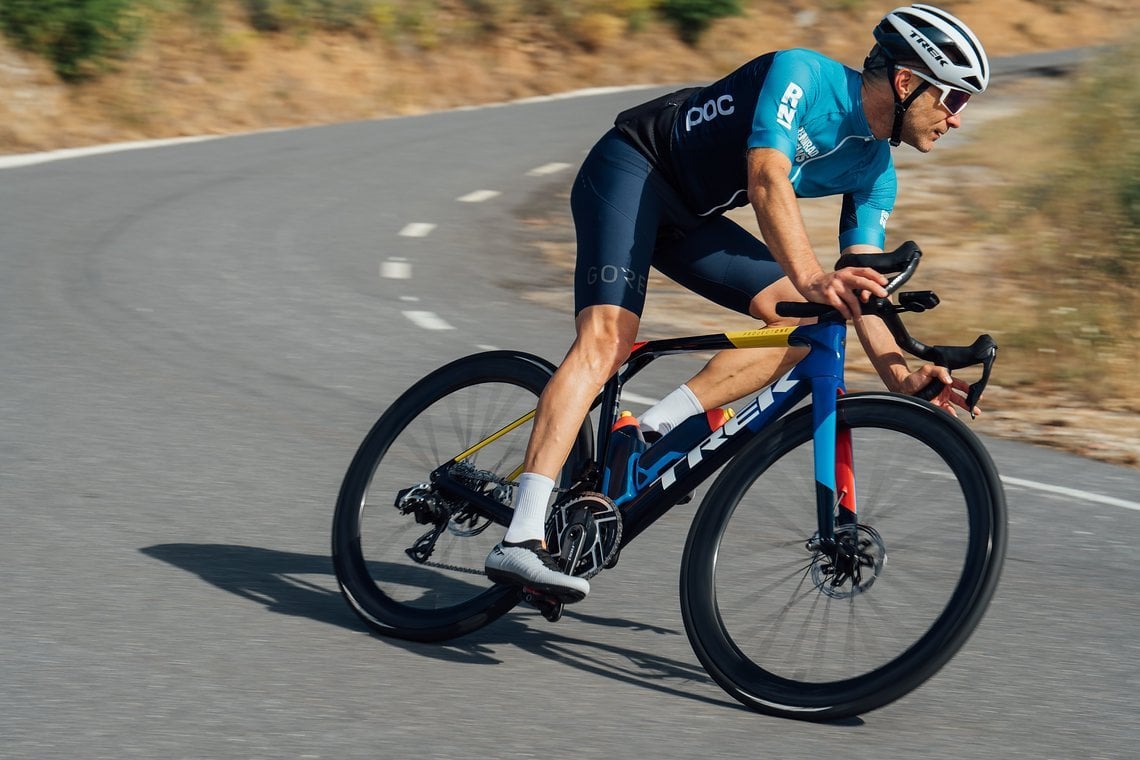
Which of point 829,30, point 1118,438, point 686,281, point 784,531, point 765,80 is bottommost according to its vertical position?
point 829,30

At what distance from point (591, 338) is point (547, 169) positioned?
11970 mm

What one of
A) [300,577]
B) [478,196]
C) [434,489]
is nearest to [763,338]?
[434,489]

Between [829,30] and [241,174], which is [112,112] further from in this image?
[829,30]

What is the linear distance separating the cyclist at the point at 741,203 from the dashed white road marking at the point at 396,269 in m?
6.29

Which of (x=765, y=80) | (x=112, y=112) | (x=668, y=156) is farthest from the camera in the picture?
(x=112, y=112)

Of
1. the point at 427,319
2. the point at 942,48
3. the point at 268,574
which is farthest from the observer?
the point at 427,319

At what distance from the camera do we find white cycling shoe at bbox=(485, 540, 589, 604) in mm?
4246

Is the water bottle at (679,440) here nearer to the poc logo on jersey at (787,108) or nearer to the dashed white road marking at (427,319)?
the poc logo on jersey at (787,108)

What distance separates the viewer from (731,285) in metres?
4.58

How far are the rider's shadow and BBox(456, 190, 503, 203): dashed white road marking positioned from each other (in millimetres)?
9189

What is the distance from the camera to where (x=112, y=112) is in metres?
18.9

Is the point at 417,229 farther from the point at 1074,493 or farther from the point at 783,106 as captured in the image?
the point at 783,106

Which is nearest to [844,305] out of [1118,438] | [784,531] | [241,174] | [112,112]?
[784,531]

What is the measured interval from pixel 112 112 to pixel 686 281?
617 inches
